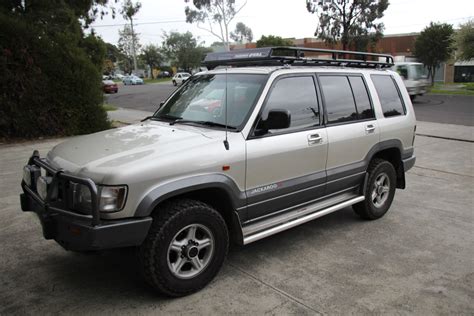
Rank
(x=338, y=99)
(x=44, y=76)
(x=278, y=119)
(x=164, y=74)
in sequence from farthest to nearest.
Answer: (x=164, y=74), (x=44, y=76), (x=338, y=99), (x=278, y=119)

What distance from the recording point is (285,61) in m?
4.38

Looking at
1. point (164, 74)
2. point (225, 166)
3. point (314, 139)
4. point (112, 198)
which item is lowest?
point (112, 198)

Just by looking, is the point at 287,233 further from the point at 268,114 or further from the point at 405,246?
the point at 268,114

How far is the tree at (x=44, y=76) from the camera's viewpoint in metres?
10.8

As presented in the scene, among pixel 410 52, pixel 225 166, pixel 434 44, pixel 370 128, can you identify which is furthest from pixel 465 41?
pixel 225 166

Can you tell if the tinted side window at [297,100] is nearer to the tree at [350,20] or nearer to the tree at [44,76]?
the tree at [44,76]

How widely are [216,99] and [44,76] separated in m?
8.75

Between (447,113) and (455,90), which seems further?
(455,90)

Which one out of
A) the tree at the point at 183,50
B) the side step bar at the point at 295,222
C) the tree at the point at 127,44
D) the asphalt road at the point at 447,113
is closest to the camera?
the side step bar at the point at 295,222

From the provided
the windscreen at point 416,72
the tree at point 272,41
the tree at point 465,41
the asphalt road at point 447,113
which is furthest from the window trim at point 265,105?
the tree at point 272,41

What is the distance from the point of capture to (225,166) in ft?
11.6

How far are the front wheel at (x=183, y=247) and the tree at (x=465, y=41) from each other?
31.7 meters

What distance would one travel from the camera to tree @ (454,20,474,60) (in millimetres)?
29500

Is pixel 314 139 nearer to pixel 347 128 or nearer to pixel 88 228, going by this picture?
pixel 347 128
